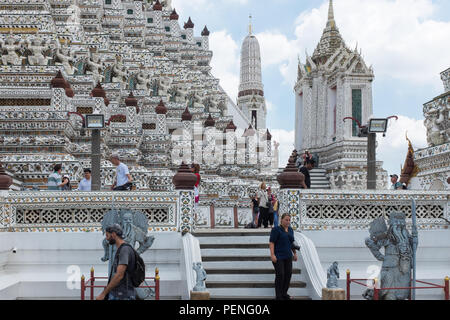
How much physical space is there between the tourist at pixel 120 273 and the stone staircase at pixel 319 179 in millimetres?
22126

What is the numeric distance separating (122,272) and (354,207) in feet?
19.3

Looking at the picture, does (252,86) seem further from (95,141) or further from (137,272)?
(137,272)

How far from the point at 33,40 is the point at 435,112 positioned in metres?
12.8

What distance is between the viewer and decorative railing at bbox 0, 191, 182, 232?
10.8 m

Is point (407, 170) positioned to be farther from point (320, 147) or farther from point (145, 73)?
point (145, 73)

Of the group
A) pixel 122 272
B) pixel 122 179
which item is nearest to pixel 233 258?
pixel 122 179

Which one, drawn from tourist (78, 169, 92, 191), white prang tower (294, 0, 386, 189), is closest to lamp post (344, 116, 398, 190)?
tourist (78, 169, 92, 191)

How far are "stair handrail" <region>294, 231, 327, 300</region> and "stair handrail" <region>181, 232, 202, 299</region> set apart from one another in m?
1.75

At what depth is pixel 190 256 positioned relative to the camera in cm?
1001

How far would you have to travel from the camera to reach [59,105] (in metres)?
17.5

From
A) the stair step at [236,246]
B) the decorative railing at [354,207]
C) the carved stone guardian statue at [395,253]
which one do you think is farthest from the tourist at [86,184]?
the carved stone guardian statue at [395,253]
